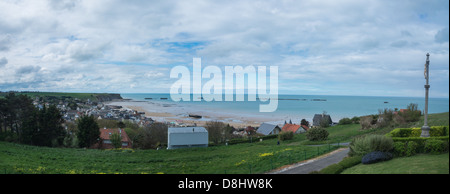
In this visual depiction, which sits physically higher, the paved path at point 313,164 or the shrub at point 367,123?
the shrub at point 367,123

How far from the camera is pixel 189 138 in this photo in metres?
36.6

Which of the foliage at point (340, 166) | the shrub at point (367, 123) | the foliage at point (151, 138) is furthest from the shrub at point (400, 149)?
the foliage at point (151, 138)

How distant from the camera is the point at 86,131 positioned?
37219mm

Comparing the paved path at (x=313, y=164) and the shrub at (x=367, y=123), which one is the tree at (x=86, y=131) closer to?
the paved path at (x=313, y=164)

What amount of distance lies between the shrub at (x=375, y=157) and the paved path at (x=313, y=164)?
2133mm

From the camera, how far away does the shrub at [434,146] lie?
39.5ft

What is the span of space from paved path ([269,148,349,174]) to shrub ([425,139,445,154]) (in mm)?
4282

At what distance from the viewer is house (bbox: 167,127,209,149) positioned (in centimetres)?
3619

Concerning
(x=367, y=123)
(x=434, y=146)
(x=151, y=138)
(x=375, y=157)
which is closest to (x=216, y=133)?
(x=151, y=138)

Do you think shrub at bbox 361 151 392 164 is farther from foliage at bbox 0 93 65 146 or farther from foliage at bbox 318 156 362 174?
foliage at bbox 0 93 65 146

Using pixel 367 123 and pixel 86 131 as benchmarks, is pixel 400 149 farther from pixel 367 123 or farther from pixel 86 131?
pixel 86 131

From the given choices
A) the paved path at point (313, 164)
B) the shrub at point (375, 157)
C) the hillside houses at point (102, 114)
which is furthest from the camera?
the hillside houses at point (102, 114)
